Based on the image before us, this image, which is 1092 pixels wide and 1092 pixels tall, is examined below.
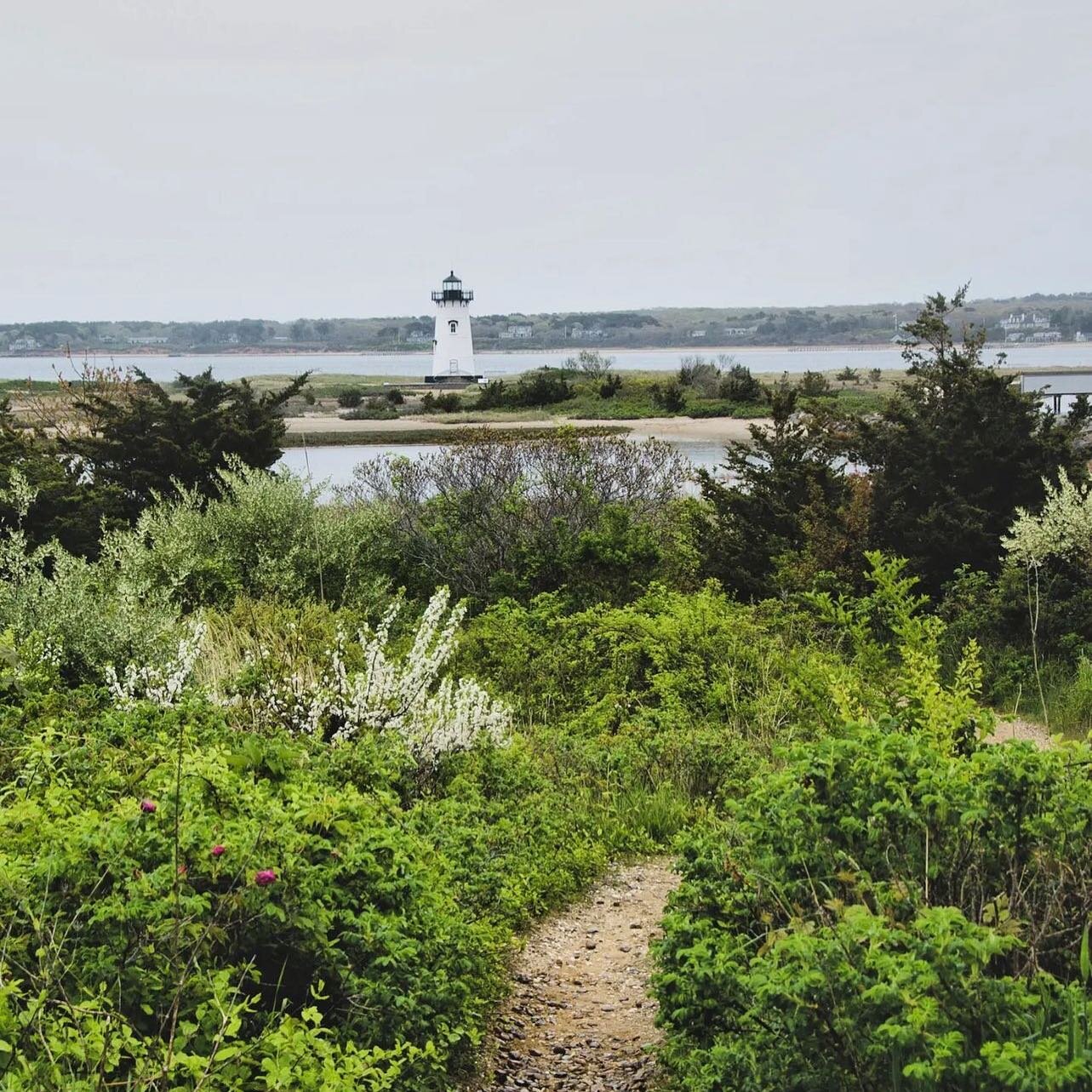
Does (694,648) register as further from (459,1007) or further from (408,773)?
(459,1007)

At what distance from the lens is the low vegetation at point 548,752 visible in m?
3.06

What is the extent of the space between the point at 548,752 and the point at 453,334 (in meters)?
59.8

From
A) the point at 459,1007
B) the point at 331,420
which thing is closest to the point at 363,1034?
the point at 459,1007

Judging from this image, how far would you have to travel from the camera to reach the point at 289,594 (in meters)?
10.6

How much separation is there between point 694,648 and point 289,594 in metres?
3.53

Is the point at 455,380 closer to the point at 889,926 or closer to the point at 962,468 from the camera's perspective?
the point at 962,468

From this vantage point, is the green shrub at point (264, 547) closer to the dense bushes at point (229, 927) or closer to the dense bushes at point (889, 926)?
the dense bushes at point (229, 927)

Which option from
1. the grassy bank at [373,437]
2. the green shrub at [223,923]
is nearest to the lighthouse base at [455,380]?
the grassy bank at [373,437]

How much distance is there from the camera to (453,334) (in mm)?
65625

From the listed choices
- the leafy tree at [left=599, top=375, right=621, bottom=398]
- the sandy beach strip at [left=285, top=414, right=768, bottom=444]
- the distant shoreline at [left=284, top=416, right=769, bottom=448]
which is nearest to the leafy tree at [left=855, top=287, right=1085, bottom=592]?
the distant shoreline at [left=284, top=416, right=769, bottom=448]

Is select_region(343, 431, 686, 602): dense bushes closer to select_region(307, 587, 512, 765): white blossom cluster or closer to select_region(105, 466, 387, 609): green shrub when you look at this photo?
select_region(105, 466, 387, 609): green shrub

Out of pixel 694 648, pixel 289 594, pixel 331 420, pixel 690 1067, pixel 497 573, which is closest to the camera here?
pixel 690 1067

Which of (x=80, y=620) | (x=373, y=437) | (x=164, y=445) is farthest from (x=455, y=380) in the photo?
(x=80, y=620)

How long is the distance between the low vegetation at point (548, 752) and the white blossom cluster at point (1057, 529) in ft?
0.12
